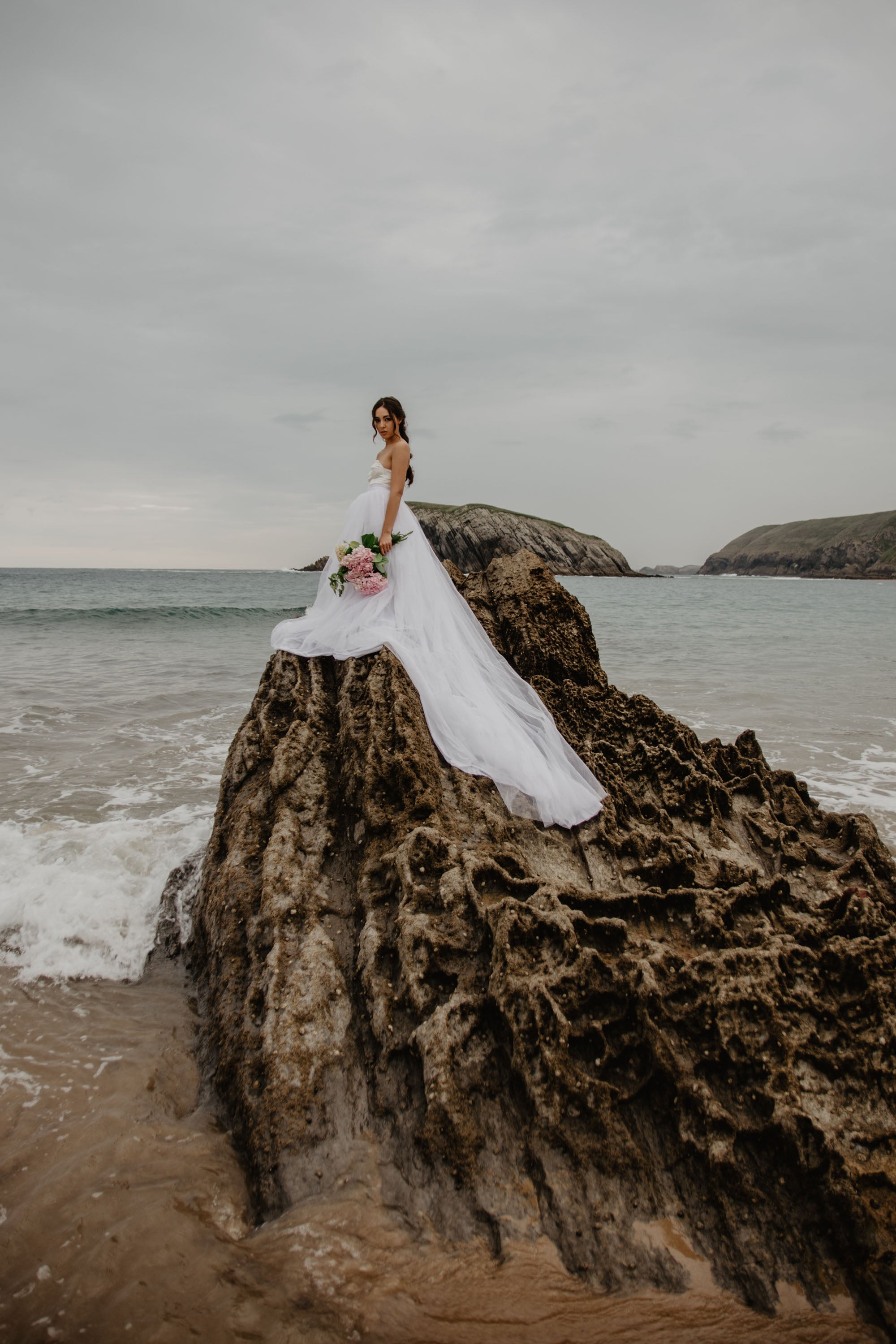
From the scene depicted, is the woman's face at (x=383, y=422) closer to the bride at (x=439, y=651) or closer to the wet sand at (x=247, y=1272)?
the bride at (x=439, y=651)

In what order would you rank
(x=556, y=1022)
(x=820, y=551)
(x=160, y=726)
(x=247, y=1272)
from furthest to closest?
1. (x=820, y=551)
2. (x=160, y=726)
3. (x=556, y=1022)
4. (x=247, y=1272)

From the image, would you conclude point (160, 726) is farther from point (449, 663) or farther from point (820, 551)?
point (820, 551)

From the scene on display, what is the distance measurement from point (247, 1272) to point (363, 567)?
462cm

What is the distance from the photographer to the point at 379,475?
6570 millimetres

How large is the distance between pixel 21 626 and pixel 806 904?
101ft

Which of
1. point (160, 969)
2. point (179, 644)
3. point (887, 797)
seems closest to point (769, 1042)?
point (160, 969)

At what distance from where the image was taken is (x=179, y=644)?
23.0m

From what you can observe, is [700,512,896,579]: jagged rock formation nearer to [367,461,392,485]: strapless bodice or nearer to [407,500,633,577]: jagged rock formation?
[407,500,633,577]: jagged rock formation

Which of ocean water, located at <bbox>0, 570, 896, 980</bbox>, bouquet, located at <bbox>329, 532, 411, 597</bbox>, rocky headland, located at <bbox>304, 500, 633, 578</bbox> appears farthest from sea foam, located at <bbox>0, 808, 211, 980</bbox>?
rocky headland, located at <bbox>304, 500, 633, 578</bbox>

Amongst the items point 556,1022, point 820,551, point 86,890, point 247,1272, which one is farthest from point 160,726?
point 820,551

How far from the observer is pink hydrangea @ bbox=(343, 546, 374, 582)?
586 centimetres

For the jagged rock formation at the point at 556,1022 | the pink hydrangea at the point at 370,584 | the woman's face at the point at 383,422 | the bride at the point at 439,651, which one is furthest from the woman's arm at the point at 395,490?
the jagged rock formation at the point at 556,1022

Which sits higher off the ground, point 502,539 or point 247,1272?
point 502,539

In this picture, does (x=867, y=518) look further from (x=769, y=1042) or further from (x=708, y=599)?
(x=769, y=1042)
